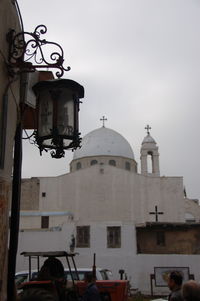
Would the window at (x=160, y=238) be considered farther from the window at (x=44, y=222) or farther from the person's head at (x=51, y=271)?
the person's head at (x=51, y=271)

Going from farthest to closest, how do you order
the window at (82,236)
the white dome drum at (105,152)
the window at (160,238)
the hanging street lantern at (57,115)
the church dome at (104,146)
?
the church dome at (104,146)
the white dome drum at (105,152)
the window at (160,238)
the window at (82,236)
the hanging street lantern at (57,115)

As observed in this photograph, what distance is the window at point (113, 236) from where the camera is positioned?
25.9 metres

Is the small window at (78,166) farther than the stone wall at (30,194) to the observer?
Yes

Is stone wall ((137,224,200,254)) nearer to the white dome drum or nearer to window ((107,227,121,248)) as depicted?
window ((107,227,121,248))

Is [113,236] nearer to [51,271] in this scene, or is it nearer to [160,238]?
[160,238]

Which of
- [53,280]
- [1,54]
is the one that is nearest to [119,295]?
[53,280]

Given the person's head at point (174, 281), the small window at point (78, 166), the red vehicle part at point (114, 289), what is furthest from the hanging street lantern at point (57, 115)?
the small window at point (78, 166)

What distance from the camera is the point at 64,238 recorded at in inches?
1042

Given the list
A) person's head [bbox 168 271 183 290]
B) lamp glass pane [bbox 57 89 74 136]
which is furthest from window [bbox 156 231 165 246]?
lamp glass pane [bbox 57 89 74 136]

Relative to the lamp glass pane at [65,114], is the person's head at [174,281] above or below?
below

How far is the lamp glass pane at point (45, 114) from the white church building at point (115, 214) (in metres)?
21.5

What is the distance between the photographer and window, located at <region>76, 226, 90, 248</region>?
26.0 m

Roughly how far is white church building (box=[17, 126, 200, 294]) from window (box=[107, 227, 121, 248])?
0.01 meters

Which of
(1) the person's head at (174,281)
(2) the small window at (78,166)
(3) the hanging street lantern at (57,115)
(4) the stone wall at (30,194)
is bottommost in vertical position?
(1) the person's head at (174,281)
